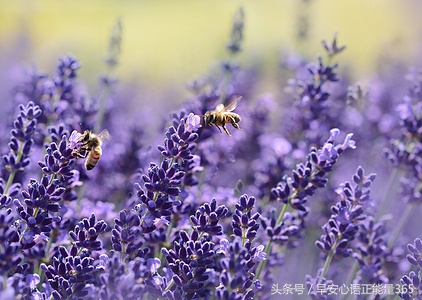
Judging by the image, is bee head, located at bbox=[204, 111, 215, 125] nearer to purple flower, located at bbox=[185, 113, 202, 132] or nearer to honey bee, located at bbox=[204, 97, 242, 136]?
honey bee, located at bbox=[204, 97, 242, 136]

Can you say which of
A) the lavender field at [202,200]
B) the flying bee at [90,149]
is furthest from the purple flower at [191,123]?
the flying bee at [90,149]

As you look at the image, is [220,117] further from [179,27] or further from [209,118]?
[179,27]

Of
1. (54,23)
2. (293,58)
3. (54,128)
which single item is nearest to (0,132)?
(54,128)

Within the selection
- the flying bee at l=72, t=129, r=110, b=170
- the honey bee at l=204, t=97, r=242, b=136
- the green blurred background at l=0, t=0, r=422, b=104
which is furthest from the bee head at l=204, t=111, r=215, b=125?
the green blurred background at l=0, t=0, r=422, b=104

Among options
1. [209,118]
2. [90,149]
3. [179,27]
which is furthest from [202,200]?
[179,27]

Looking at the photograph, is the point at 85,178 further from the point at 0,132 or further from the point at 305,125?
the point at 305,125

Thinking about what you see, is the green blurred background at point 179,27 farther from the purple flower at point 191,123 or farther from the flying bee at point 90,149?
the purple flower at point 191,123
